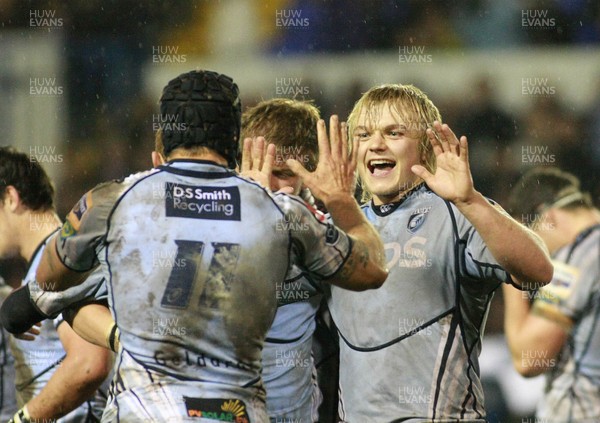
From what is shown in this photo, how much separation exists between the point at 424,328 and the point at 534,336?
96.2 inches

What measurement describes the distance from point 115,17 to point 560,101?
160 inches

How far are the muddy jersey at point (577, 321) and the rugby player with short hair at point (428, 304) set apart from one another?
2.25m

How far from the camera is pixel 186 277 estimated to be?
116 inches

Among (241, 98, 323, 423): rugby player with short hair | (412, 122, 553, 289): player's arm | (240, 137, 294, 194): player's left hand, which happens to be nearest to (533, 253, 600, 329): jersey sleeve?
(241, 98, 323, 423): rugby player with short hair

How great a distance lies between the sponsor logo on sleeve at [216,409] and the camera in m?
2.90

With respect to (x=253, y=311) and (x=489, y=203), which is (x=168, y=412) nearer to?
(x=253, y=311)

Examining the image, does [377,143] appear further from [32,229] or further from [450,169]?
[32,229]

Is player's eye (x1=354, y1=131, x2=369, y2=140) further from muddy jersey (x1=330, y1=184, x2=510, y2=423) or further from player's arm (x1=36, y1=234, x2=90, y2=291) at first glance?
player's arm (x1=36, y1=234, x2=90, y2=291)

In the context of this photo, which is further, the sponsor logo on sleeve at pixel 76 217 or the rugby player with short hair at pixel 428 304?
the rugby player with short hair at pixel 428 304

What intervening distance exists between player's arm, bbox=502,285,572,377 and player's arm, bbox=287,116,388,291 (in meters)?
2.86

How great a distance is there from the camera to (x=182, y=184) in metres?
3.04

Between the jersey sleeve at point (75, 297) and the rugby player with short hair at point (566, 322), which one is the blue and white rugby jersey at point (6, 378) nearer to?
the jersey sleeve at point (75, 297)

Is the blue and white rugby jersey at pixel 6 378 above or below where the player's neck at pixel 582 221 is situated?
below

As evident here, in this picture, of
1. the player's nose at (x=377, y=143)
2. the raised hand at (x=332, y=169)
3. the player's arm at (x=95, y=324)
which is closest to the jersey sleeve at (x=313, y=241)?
the raised hand at (x=332, y=169)
